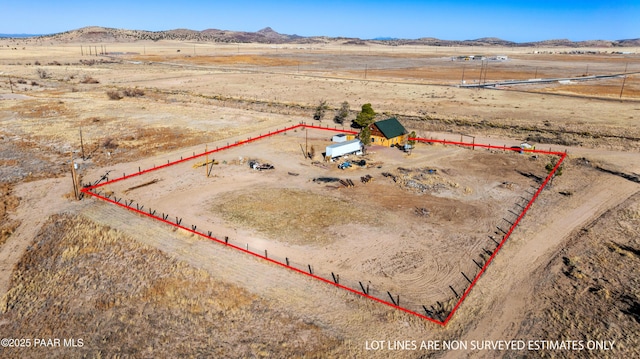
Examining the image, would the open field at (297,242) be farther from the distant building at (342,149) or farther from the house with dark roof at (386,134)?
the house with dark roof at (386,134)

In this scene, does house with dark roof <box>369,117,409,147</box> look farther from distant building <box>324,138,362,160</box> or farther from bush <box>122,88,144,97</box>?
bush <box>122,88,144,97</box>

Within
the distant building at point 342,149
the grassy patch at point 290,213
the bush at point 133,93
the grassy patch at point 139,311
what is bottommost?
the grassy patch at point 139,311

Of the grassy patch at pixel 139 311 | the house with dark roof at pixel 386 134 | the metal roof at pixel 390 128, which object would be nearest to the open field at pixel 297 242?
the grassy patch at pixel 139 311

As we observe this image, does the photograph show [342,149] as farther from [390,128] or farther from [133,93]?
[133,93]

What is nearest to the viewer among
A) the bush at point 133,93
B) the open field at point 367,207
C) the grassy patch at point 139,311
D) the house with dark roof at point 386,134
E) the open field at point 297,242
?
the grassy patch at point 139,311

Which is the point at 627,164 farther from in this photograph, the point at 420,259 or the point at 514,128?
the point at 420,259

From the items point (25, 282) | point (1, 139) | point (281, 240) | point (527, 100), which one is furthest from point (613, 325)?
point (527, 100)

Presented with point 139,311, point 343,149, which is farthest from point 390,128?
point 139,311
